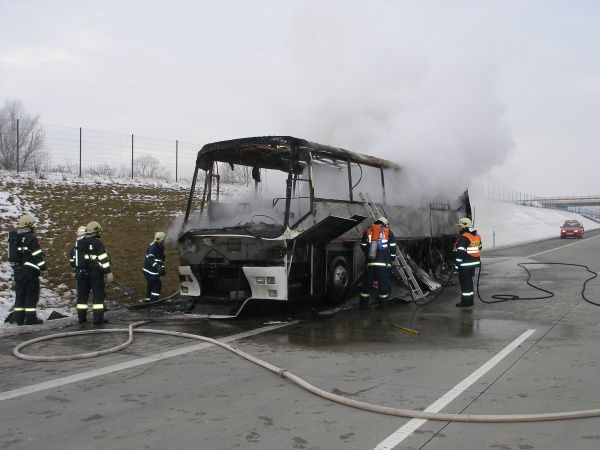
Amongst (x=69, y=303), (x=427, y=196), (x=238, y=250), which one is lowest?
(x=69, y=303)

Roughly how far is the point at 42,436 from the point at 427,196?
1069 cm

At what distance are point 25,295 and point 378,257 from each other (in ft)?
18.6

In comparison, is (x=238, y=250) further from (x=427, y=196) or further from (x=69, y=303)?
(x=427, y=196)

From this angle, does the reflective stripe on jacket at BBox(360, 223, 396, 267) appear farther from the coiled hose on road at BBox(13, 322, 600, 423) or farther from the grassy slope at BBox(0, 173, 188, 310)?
the coiled hose on road at BBox(13, 322, 600, 423)

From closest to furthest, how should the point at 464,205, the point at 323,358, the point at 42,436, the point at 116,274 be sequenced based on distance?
the point at 42,436
the point at 323,358
the point at 116,274
the point at 464,205

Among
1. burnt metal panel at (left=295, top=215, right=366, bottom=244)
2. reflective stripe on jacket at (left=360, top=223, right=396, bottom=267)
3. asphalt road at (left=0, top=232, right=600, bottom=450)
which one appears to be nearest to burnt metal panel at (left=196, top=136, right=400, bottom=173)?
burnt metal panel at (left=295, top=215, right=366, bottom=244)

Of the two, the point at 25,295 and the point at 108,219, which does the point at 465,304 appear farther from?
the point at 108,219

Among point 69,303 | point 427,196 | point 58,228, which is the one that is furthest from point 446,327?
point 58,228

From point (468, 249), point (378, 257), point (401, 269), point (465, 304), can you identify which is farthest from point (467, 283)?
point (378, 257)

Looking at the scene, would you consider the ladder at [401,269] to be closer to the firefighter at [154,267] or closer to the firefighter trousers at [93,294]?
the firefighter at [154,267]

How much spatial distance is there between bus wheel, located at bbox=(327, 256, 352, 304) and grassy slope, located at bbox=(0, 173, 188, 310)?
304cm

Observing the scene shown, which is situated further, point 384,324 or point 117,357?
point 384,324

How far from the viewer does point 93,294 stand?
8.33 meters

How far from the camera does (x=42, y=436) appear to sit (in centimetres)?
386
